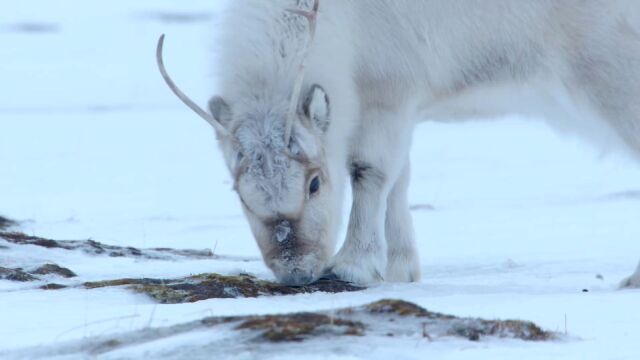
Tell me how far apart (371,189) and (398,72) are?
68cm

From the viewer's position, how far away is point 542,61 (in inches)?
302

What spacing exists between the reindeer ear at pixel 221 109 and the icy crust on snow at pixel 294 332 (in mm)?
1883

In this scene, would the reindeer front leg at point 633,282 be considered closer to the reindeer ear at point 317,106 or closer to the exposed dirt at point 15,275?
the reindeer ear at point 317,106

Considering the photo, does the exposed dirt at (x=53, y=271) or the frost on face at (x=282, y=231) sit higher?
the frost on face at (x=282, y=231)

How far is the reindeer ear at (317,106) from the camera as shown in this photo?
22.8ft

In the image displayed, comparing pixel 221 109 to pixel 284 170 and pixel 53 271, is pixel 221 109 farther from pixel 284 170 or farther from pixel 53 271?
pixel 53 271

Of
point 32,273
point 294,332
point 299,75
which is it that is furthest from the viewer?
point 32,273

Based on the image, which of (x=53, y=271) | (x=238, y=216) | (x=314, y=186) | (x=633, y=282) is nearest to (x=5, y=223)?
(x=238, y=216)

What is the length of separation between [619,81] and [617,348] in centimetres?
275

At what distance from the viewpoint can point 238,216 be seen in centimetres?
1219

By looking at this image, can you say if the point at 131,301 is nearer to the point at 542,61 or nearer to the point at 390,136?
the point at 390,136

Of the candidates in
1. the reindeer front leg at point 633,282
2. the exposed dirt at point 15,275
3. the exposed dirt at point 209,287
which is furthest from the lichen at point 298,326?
the reindeer front leg at point 633,282

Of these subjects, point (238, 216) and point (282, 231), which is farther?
point (238, 216)

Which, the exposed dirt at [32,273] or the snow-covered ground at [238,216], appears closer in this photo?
the snow-covered ground at [238,216]
